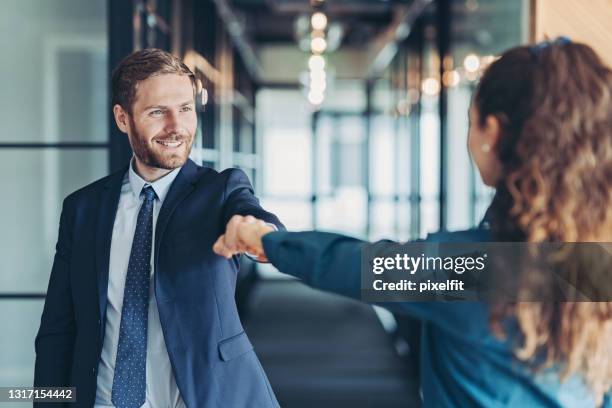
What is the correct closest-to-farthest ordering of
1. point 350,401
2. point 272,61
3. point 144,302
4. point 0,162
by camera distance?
point 144,302, point 0,162, point 350,401, point 272,61

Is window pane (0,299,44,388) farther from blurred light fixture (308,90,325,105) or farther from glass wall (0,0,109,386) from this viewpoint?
blurred light fixture (308,90,325,105)

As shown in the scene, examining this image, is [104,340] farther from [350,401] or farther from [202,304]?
[350,401]

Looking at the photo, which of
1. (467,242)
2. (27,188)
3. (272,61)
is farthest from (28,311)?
(272,61)

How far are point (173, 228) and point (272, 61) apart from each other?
9816mm

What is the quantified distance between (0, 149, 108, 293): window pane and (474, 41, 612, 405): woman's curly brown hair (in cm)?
185

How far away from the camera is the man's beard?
52.6 inches

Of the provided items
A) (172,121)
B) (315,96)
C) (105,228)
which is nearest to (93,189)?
(105,228)

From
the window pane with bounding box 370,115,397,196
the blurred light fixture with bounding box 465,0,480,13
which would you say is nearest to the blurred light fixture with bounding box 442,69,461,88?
the blurred light fixture with bounding box 465,0,480,13

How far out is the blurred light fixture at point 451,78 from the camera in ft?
13.7

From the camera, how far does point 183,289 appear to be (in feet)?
4.17

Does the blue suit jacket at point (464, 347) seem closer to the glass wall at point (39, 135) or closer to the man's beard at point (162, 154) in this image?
the man's beard at point (162, 154)

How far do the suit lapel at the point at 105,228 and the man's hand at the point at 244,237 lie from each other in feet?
0.89

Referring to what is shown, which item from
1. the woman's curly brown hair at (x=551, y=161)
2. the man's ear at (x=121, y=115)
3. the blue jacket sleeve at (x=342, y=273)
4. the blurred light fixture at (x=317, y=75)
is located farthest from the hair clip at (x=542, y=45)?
the blurred light fixture at (x=317, y=75)

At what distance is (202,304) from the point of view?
4.21 ft
